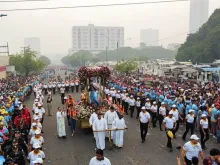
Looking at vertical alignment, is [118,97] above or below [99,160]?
below

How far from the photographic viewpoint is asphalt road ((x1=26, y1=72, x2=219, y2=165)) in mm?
9852

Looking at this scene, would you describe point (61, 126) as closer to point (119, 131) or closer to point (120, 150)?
point (119, 131)

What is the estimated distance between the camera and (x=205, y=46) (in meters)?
46.0

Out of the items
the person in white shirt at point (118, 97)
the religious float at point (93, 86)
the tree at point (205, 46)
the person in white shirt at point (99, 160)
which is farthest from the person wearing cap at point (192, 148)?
the tree at point (205, 46)

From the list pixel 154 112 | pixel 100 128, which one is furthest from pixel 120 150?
pixel 154 112

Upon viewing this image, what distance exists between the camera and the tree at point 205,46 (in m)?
44.9

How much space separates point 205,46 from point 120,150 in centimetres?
3889

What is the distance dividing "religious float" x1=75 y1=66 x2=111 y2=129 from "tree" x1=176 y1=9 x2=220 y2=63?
33451mm

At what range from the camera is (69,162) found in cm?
980

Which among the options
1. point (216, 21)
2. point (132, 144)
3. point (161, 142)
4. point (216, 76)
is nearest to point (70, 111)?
point (132, 144)

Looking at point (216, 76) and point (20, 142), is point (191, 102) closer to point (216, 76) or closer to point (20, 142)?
point (20, 142)

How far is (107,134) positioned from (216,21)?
4564 cm

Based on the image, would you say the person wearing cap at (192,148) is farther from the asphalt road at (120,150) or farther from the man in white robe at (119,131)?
Answer: the man in white robe at (119,131)

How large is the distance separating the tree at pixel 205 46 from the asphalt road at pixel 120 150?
34160 millimetres
